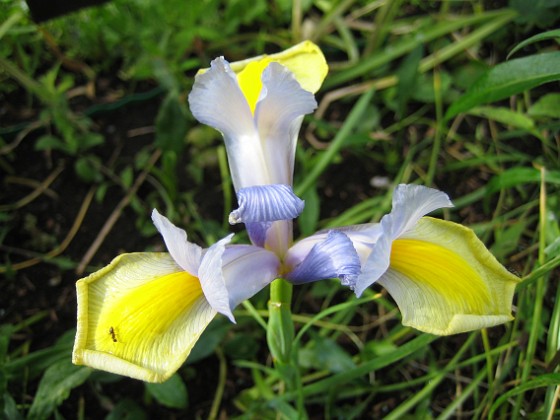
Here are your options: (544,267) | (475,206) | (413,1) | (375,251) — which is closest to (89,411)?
(375,251)

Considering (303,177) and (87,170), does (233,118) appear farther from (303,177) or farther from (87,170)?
(87,170)

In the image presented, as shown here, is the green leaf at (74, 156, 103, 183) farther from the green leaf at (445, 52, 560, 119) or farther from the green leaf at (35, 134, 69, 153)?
the green leaf at (445, 52, 560, 119)

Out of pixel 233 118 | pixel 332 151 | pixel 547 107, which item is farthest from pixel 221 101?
pixel 547 107

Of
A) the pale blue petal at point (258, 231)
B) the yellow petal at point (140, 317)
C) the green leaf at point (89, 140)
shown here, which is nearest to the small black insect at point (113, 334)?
the yellow petal at point (140, 317)

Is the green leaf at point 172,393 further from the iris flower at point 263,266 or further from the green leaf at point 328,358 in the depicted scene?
the iris flower at point 263,266

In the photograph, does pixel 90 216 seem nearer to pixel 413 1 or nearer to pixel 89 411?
pixel 89 411
